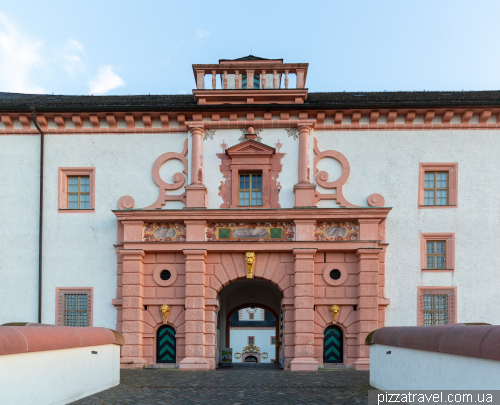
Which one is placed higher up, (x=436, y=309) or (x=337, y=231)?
(x=337, y=231)

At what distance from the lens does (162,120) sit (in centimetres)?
1988

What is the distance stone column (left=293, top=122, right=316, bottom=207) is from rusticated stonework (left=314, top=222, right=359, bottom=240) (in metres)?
0.82

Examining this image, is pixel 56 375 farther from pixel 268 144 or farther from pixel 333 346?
pixel 268 144

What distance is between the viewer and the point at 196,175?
63.5 ft

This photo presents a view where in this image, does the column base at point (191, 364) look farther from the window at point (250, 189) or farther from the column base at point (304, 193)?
the column base at point (304, 193)

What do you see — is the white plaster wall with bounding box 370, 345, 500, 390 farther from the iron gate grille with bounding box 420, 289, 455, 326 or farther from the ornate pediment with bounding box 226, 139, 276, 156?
the ornate pediment with bounding box 226, 139, 276, 156

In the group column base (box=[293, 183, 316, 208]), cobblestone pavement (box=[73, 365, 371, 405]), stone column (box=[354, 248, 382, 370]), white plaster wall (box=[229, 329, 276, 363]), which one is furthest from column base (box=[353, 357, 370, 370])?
white plaster wall (box=[229, 329, 276, 363])

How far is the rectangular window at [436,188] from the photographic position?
64.2 ft

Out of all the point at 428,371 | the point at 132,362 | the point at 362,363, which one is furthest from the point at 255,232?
the point at 428,371

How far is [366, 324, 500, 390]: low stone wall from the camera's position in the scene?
728 centimetres

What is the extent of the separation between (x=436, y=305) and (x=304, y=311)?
4081mm

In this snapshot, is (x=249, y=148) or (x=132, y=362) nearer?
(x=132, y=362)

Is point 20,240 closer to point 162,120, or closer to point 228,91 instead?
point 162,120

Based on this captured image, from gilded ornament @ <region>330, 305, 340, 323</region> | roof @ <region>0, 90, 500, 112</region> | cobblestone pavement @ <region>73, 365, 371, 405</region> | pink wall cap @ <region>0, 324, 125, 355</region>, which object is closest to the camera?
pink wall cap @ <region>0, 324, 125, 355</region>
